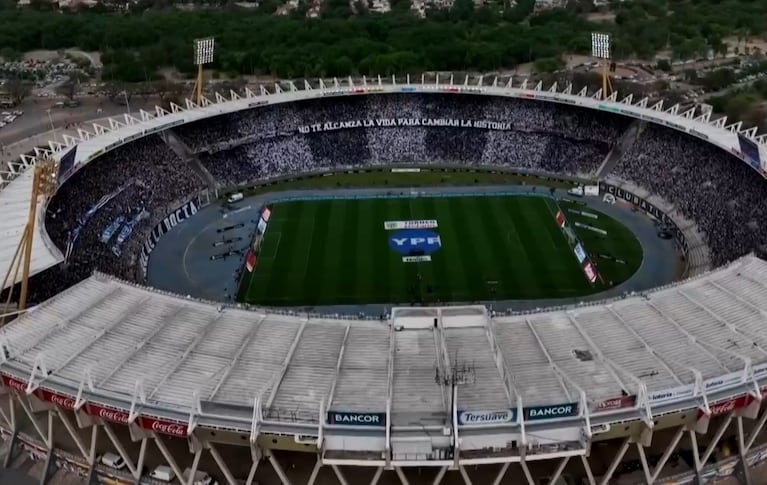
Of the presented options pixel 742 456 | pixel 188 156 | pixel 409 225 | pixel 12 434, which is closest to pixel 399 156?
pixel 409 225

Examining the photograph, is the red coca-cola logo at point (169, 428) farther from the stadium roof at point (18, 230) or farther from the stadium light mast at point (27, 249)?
the stadium roof at point (18, 230)

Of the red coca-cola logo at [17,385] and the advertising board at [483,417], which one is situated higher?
the advertising board at [483,417]

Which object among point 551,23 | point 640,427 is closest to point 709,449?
point 640,427

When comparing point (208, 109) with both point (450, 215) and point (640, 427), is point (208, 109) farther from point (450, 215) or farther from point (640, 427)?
point (640, 427)

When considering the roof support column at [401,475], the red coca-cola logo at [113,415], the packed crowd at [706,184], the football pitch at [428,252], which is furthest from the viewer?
the packed crowd at [706,184]

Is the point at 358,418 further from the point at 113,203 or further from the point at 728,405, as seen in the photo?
the point at 113,203

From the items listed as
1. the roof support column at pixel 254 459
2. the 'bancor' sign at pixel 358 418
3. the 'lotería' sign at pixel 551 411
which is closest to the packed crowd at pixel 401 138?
the roof support column at pixel 254 459
